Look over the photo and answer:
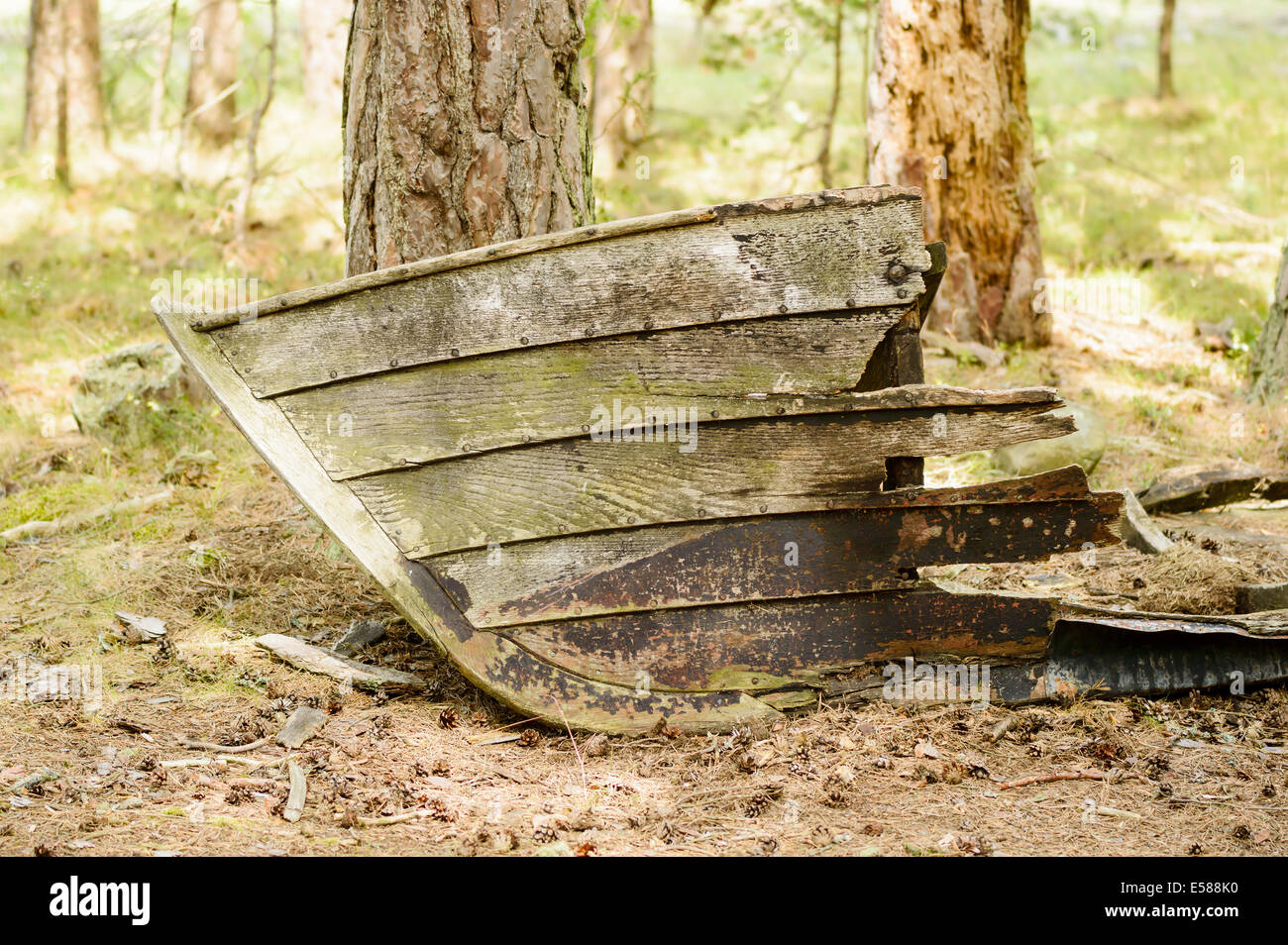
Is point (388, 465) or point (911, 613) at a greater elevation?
point (388, 465)

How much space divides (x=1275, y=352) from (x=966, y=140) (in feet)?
7.51

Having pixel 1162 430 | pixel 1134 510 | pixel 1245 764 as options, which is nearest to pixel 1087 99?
pixel 1162 430

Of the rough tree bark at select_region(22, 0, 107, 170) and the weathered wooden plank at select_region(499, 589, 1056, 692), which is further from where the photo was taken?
the rough tree bark at select_region(22, 0, 107, 170)

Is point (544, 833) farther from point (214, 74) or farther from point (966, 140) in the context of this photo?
point (214, 74)

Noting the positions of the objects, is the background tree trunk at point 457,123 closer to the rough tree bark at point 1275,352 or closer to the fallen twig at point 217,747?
the fallen twig at point 217,747

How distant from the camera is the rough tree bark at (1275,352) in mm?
6020

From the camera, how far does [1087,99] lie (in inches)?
621

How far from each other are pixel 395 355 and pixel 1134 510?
3303 mm

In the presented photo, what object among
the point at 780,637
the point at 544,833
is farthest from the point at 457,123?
the point at 544,833

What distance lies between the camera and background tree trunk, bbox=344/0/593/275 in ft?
11.1

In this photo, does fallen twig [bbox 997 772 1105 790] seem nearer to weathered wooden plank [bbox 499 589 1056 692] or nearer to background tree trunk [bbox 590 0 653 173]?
weathered wooden plank [bbox 499 589 1056 692]

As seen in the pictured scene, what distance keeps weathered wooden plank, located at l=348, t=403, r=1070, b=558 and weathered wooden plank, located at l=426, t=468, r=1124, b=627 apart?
62 mm

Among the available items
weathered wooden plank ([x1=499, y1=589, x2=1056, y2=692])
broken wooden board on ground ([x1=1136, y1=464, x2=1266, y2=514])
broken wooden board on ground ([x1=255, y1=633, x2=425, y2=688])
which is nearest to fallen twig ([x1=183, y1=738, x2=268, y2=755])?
broken wooden board on ground ([x1=255, y1=633, x2=425, y2=688])
